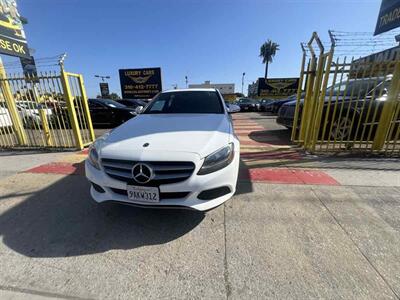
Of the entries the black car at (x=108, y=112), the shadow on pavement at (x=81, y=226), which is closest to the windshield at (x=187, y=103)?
the shadow on pavement at (x=81, y=226)

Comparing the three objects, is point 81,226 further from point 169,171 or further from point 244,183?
point 244,183

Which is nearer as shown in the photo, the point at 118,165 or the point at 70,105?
the point at 118,165

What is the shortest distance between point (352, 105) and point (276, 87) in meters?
24.4

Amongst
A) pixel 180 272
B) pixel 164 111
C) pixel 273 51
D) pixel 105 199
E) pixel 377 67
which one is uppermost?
pixel 273 51

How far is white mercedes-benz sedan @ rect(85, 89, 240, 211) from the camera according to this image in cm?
191

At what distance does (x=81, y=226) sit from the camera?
91.0 inches

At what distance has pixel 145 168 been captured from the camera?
6.27 ft

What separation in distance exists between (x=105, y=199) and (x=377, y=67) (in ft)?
18.3

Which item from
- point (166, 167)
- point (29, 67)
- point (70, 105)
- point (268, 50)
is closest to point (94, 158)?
point (166, 167)

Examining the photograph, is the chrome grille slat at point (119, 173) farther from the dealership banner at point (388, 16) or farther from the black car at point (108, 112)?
the dealership banner at point (388, 16)

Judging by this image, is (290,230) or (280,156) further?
(280,156)

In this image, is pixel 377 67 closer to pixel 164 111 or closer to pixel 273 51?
pixel 164 111

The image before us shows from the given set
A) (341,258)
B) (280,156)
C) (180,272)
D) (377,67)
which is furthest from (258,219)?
(377,67)

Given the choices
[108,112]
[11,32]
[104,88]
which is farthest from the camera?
[104,88]
